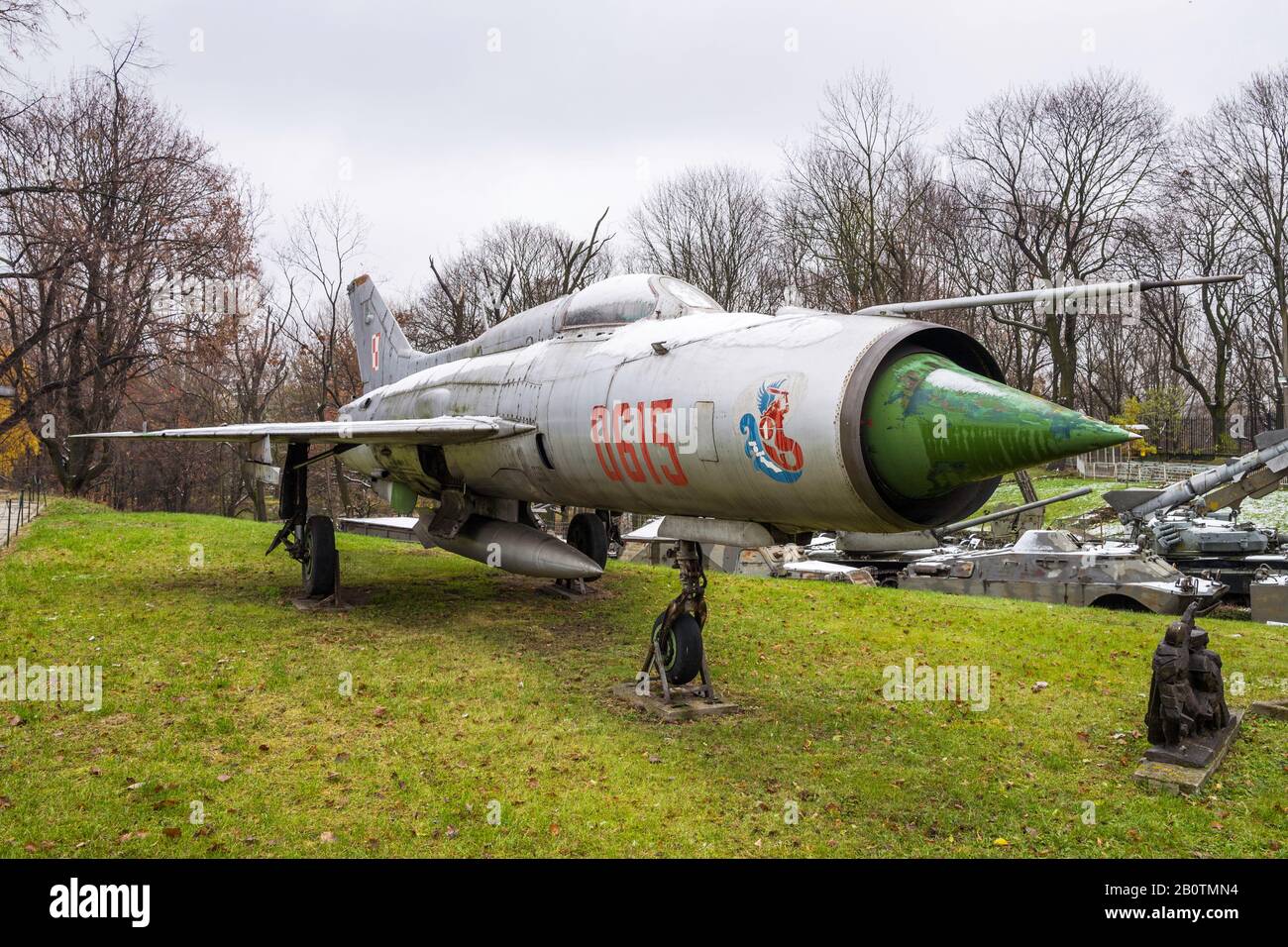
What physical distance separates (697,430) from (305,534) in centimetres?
751

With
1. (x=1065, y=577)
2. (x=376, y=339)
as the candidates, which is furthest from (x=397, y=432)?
(x=1065, y=577)

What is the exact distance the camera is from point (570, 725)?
7.17m

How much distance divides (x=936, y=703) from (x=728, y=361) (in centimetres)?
396

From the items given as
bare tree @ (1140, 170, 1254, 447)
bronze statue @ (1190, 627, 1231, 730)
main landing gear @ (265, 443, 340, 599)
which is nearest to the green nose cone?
bronze statue @ (1190, 627, 1231, 730)

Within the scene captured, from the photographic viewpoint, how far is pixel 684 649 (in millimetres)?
7418

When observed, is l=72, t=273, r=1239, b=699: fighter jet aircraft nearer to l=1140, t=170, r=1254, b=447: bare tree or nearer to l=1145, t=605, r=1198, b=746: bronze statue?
l=1145, t=605, r=1198, b=746: bronze statue

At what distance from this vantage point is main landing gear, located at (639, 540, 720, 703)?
7266 mm

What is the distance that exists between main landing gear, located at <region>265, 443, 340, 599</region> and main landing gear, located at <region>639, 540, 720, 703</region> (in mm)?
5530

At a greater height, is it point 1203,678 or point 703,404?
point 703,404

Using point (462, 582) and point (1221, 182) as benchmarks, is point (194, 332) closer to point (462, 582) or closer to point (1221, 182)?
point (462, 582)

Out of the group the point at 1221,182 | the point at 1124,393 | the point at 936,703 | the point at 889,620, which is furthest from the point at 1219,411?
the point at 936,703

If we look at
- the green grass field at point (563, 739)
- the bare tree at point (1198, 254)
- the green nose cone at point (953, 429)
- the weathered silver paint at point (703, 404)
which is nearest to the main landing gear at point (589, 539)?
the green grass field at point (563, 739)

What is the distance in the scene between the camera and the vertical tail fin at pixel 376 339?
15234 mm

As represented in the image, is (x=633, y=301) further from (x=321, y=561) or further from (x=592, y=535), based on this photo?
(x=321, y=561)
